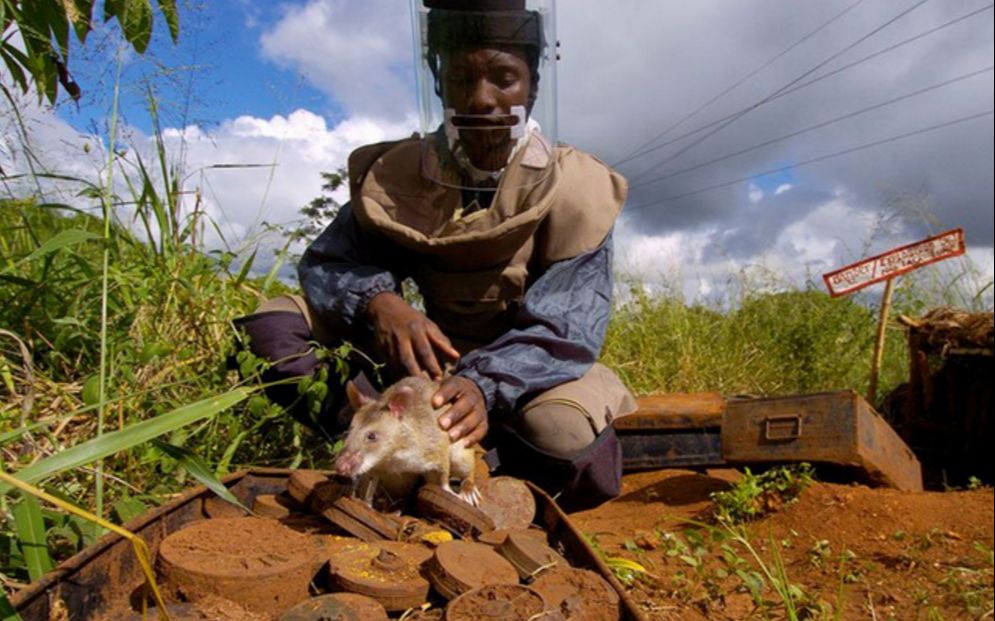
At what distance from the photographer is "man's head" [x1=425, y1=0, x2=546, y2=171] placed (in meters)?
2.70

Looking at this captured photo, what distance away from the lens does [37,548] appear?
163 cm

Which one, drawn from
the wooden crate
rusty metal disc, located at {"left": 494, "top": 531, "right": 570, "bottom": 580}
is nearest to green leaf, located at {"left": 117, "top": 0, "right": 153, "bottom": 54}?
rusty metal disc, located at {"left": 494, "top": 531, "right": 570, "bottom": 580}

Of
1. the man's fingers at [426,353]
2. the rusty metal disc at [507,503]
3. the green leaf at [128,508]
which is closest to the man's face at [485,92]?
the man's fingers at [426,353]

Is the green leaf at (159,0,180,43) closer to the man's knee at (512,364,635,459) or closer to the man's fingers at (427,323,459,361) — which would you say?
the man's fingers at (427,323,459,361)

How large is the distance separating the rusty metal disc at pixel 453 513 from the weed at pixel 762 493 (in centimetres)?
209

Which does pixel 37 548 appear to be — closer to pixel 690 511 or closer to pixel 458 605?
pixel 458 605

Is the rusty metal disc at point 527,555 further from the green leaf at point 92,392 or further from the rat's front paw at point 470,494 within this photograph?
the green leaf at point 92,392

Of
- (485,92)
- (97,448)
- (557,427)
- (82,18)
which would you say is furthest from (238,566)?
(485,92)

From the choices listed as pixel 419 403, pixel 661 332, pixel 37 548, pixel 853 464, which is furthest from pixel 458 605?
pixel 661 332

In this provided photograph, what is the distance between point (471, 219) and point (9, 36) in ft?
4.76

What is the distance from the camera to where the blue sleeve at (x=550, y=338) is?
2439mm

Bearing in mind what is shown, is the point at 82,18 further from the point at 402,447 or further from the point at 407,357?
the point at 402,447

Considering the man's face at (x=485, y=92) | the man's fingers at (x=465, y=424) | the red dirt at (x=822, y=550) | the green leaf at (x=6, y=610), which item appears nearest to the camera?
the green leaf at (x=6, y=610)

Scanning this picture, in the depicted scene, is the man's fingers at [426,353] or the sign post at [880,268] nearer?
the man's fingers at [426,353]
